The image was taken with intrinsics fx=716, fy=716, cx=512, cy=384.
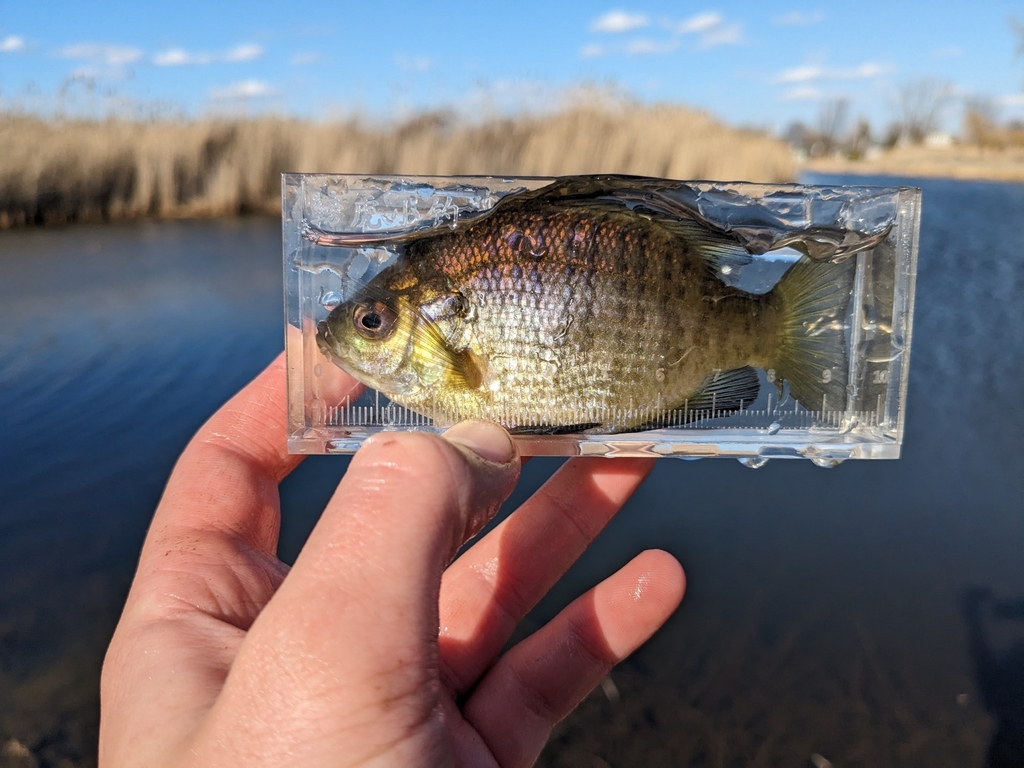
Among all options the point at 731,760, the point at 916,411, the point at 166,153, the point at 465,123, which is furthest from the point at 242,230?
the point at 731,760

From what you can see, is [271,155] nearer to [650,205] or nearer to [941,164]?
[650,205]

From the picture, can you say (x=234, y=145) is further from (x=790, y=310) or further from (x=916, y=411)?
(x=790, y=310)

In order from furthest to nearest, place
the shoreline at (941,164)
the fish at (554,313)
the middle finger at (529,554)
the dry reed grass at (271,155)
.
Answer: the shoreline at (941,164) → the dry reed grass at (271,155) → the middle finger at (529,554) → the fish at (554,313)

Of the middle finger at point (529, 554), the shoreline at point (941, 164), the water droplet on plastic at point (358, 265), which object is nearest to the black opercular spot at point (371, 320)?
the water droplet on plastic at point (358, 265)

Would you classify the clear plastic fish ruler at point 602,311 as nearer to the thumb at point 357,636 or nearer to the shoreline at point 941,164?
the thumb at point 357,636

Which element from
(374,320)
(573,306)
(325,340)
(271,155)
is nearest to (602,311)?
(573,306)

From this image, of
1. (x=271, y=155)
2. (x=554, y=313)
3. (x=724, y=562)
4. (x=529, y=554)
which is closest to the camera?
(x=554, y=313)
